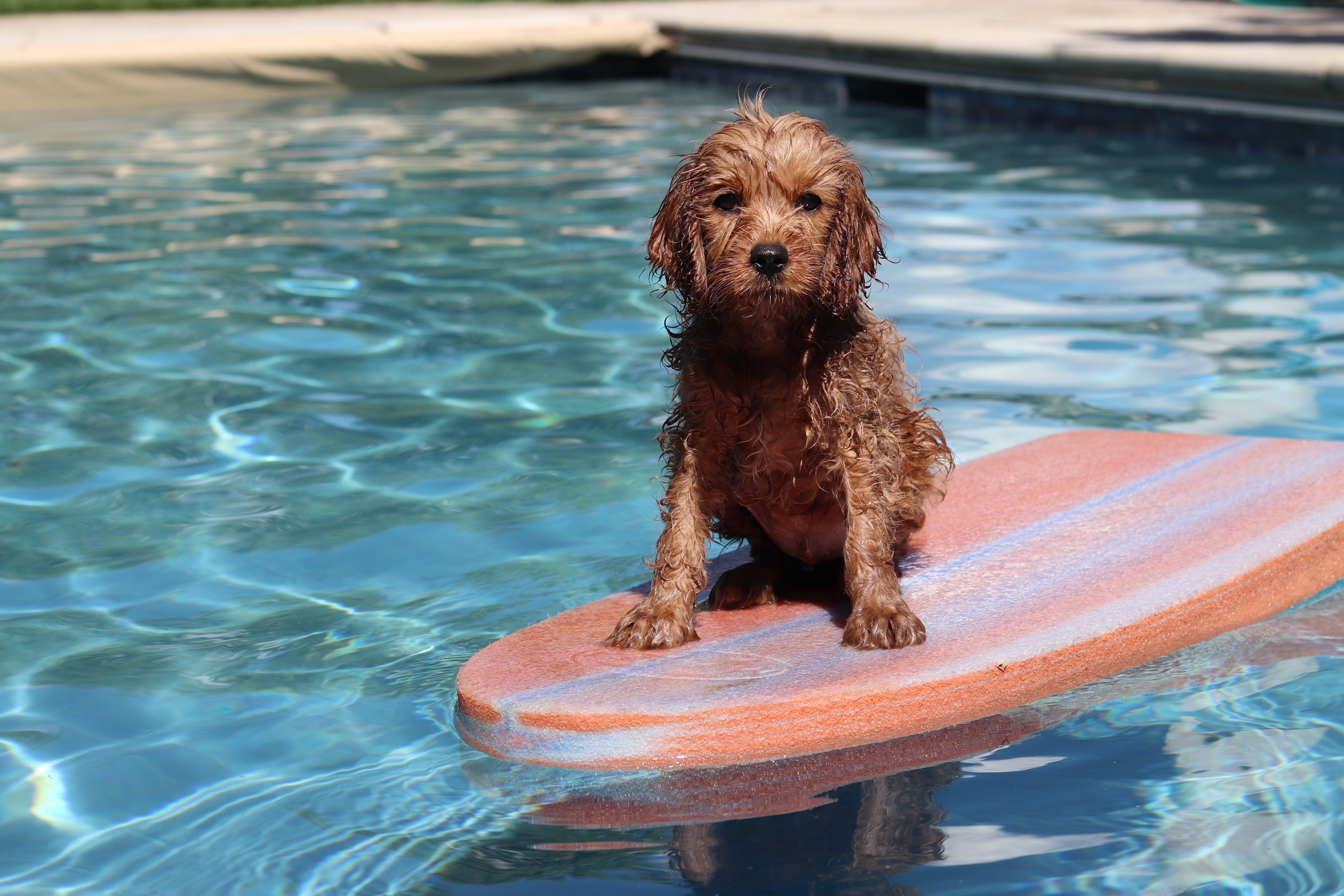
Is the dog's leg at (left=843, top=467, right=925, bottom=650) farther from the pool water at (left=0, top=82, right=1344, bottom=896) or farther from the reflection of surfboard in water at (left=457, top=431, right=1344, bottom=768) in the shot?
the pool water at (left=0, top=82, right=1344, bottom=896)

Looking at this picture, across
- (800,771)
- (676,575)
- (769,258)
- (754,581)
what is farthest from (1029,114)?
(800,771)

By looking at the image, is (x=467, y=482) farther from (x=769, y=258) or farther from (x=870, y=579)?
(x=769, y=258)

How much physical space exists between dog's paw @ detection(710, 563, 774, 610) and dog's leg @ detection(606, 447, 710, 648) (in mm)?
259

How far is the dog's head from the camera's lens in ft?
10.8

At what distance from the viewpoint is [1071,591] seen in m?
4.10

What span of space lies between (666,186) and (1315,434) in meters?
6.24

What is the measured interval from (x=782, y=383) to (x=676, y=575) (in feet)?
1.83

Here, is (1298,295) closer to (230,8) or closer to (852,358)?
(852,358)

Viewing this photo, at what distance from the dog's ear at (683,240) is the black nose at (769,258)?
17 centimetres

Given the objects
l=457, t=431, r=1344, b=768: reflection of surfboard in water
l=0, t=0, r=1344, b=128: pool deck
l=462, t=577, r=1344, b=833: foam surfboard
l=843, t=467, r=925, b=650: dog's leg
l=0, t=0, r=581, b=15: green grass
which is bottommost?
l=462, t=577, r=1344, b=833: foam surfboard

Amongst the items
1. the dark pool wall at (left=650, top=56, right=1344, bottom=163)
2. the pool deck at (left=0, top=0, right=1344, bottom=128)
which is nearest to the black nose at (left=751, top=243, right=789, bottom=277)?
the dark pool wall at (left=650, top=56, right=1344, bottom=163)

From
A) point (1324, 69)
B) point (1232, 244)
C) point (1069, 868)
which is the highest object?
point (1324, 69)

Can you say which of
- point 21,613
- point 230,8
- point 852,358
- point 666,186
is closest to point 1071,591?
point 852,358

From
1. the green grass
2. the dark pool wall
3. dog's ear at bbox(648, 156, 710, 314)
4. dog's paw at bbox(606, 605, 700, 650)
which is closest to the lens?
dog's ear at bbox(648, 156, 710, 314)
